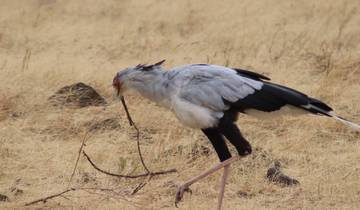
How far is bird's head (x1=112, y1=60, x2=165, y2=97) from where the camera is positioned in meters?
4.82

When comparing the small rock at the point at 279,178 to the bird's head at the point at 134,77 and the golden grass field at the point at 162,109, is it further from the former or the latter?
the bird's head at the point at 134,77

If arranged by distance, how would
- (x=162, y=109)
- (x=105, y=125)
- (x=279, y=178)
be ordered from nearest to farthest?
(x=279, y=178), (x=105, y=125), (x=162, y=109)

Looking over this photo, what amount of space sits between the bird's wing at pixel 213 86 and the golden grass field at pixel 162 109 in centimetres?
55

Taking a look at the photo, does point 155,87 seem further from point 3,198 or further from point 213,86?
point 3,198

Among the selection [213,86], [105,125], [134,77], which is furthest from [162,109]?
[213,86]

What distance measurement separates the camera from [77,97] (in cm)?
775

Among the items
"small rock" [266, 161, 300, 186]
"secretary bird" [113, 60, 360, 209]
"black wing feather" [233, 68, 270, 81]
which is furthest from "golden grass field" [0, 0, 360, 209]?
"black wing feather" [233, 68, 270, 81]

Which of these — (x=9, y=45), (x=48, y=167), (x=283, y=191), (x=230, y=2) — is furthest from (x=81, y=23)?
(x=283, y=191)

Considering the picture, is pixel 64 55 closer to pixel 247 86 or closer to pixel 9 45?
pixel 9 45

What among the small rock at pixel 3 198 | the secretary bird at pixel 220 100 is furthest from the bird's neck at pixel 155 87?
the small rock at pixel 3 198

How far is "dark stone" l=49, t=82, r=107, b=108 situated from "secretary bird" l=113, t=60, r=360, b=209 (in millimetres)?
3044

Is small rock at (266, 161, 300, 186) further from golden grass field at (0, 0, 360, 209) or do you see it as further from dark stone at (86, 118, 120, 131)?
dark stone at (86, 118, 120, 131)

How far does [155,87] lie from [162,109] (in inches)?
114

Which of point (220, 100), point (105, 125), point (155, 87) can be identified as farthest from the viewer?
point (105, 125)
